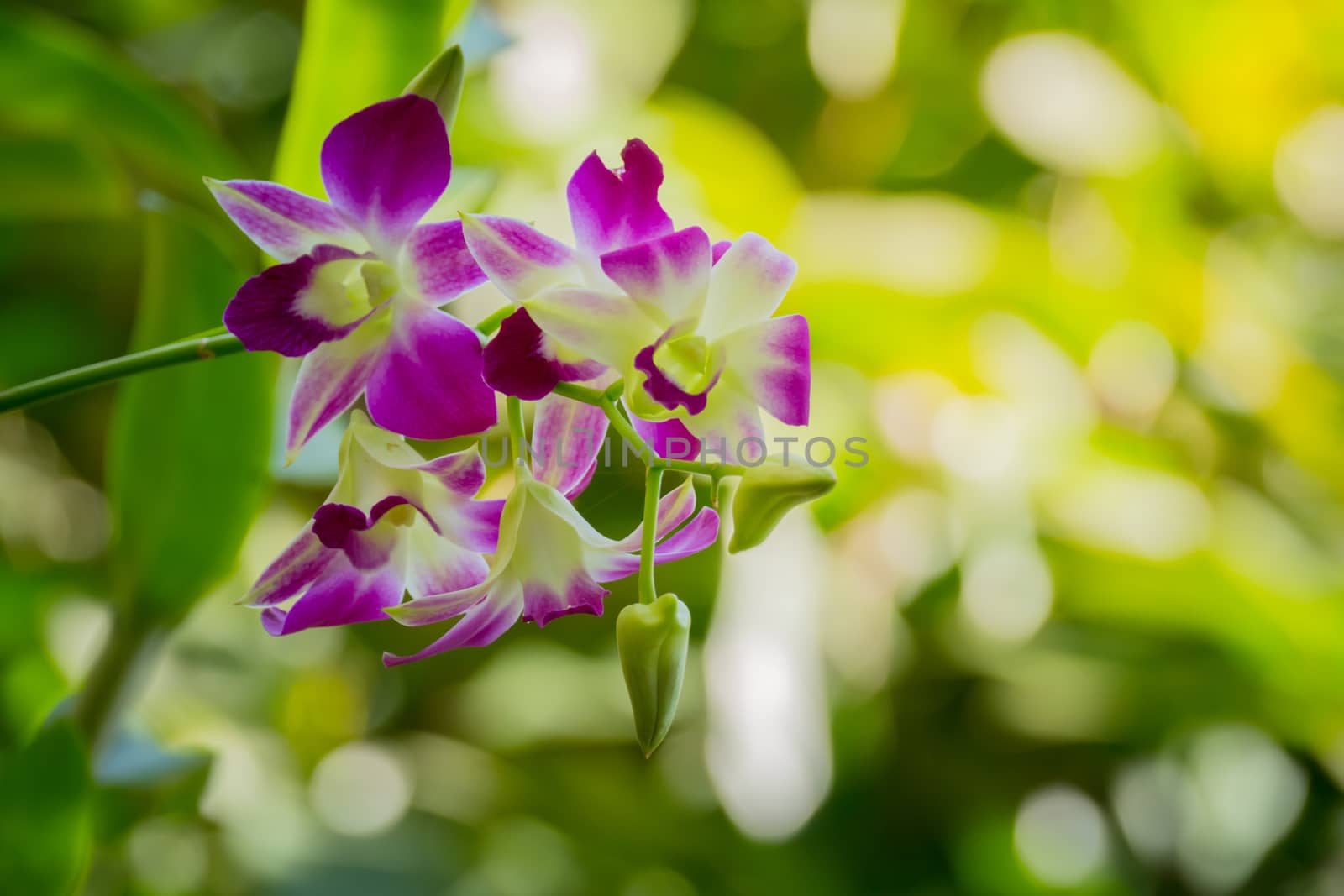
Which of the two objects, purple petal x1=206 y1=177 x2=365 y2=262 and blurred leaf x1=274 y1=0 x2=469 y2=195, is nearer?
purple petal x1=206 y1=177 x2=365 y2=262

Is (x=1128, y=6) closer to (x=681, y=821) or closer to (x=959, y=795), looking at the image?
(x=959, y=795)

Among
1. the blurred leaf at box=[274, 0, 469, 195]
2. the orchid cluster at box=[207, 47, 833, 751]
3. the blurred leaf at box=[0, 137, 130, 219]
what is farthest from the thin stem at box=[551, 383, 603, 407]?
the blurred leaf at box=[0, 137, 130, 219]

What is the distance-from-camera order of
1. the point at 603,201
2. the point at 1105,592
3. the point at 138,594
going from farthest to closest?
the point at 1105,592 < the point at 138,594 < the point at 603,201

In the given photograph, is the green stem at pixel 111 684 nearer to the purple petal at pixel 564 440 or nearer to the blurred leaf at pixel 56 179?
the purple petal at pixel 564 440

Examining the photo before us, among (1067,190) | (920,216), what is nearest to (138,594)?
(920,216)

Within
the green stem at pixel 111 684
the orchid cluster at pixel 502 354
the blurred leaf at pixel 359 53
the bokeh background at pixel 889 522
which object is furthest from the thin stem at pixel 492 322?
the bokeh background at pixel 889 522

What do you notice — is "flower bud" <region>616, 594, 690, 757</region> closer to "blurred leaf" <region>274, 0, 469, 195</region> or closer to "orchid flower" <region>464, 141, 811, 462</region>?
"orchid flower" <region>464, 141, 811, 462</region>
